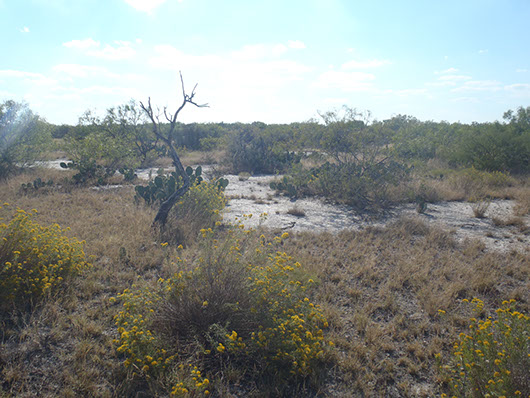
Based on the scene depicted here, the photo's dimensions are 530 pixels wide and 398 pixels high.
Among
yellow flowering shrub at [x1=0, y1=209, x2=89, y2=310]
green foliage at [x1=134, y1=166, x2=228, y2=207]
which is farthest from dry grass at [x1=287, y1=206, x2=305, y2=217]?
yellow flowering shrub at [x1=0, y1=209, x2=89, y2=310]

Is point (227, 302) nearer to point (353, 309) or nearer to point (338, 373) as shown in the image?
point (338, 373)

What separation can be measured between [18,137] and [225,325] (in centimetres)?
1245

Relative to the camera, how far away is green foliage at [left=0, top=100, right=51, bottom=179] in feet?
38.1

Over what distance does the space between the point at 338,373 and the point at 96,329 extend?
2.31m

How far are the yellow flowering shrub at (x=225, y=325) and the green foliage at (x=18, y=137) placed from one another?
1073 cm

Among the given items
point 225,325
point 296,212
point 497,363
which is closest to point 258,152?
point 296,212

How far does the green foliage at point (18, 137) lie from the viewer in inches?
457

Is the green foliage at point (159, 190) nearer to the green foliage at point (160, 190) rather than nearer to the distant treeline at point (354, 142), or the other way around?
the green foliage at point (160, 190)

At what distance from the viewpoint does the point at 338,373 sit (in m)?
3.10

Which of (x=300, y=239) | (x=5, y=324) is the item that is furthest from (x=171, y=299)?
(x=300, y=239)

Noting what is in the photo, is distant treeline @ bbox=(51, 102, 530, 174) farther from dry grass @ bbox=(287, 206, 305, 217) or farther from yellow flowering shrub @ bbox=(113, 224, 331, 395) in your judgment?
yellow flowering shrub @ bbox=(113, 224, 331, 395)

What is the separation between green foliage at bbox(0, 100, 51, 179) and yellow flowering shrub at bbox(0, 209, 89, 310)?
29.0 ft

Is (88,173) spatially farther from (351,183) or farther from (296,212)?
(351,183)

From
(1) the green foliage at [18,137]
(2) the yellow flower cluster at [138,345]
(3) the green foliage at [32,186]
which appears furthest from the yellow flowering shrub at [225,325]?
(1) the green foliage at [18,137]
